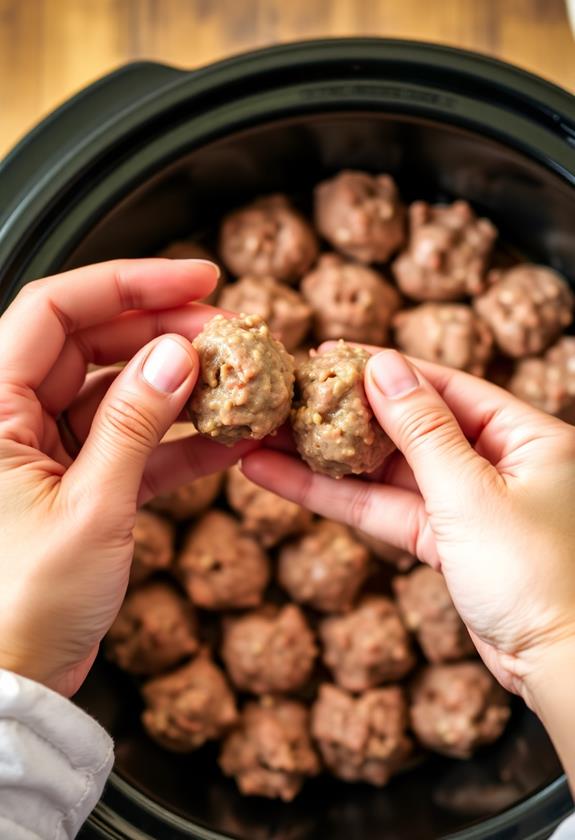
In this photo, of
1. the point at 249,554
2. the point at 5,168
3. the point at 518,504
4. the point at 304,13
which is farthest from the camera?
the point at 304,13

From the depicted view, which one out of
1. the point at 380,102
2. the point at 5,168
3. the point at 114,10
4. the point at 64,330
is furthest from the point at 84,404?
the point at 114,10

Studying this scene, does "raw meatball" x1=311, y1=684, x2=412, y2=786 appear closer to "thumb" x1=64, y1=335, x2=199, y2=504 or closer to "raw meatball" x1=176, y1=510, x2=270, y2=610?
"raw meatball" x1=176, y1=510, x2=270, y2=610

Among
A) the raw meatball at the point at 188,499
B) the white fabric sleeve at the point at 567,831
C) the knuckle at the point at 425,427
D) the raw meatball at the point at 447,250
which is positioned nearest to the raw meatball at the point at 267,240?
the raw meatball at the point at 447,250

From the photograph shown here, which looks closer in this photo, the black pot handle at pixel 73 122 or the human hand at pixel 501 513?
the human hand at pixel 501 513

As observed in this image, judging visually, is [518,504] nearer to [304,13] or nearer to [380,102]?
[380,102]

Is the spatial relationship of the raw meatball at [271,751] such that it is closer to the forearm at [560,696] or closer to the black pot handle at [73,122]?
the forearm at [560,696]

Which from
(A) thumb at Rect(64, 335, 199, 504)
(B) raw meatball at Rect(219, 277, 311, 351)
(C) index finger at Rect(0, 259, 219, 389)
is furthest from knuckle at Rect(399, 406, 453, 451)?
(B) raw meatball at Rect(219, 277, 311, 351)
